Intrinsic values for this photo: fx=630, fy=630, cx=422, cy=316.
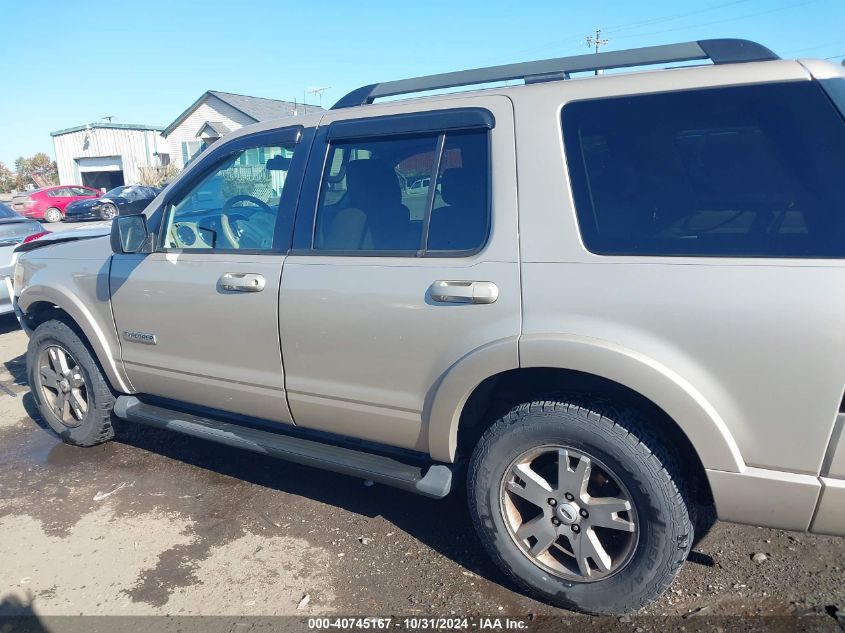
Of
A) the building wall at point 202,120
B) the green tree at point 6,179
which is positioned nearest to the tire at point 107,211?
the building wall at point 202,120

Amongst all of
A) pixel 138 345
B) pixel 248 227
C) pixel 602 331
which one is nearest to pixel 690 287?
pixel 602 331

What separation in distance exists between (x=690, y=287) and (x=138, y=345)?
304 cm

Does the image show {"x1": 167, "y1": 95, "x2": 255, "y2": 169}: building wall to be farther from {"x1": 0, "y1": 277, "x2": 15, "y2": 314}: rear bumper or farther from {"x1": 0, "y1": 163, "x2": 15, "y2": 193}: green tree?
{"x1": 0, "y1": 277, "x2": 15, "y2": 314}: rear bumper

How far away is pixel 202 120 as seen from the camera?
3362 centimetres

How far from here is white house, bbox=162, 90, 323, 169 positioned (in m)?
31.4

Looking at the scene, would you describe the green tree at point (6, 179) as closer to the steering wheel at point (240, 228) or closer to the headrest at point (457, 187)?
the steering wheel at point (240, 228)

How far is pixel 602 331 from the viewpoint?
7.68 ft

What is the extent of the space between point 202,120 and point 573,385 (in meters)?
35.0

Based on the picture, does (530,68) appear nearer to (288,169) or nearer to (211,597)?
(288,169)

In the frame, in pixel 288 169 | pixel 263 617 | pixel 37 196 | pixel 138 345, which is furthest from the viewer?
pixel 37 196

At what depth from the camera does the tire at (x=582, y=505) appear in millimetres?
2391

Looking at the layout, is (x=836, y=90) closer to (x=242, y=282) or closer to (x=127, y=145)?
(x=242, y=282)

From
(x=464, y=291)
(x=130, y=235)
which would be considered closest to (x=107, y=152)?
(x=130, y=235)

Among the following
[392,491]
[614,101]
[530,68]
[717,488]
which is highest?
[530,68]
